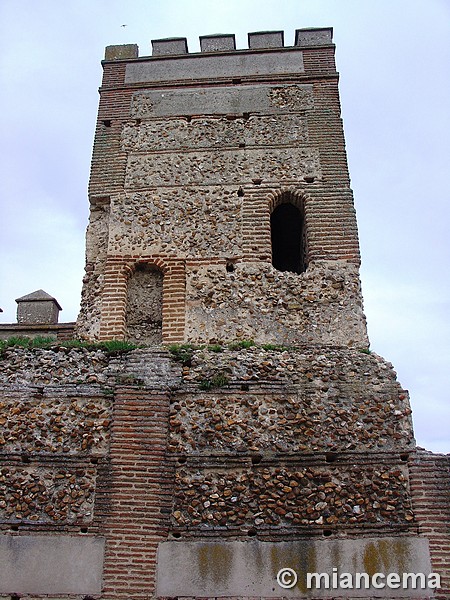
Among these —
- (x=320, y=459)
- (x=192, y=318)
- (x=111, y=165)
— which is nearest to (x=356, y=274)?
(x=192, y=318)

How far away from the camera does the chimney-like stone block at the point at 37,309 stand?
971 cm

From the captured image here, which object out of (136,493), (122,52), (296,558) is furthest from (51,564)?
(122,52)

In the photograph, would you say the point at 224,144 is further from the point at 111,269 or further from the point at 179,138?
the point at 111,269

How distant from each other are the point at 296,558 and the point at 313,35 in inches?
355

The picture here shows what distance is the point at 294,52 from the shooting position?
10594 mm

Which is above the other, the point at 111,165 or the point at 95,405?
the point at 111,165

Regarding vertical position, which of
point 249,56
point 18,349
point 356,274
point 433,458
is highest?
point 249,56

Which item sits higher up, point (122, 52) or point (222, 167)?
point (122, 52)

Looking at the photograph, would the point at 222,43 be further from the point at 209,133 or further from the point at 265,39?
the point at 209,133

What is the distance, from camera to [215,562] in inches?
232

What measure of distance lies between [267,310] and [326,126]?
354 cm

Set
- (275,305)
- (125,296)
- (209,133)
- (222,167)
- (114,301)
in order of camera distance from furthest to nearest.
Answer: (209,133) < (222,167) < (125,296) < (114,301) < (275,305)

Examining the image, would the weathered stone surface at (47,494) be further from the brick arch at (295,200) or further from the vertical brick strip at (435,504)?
the brick arch at (295,200)

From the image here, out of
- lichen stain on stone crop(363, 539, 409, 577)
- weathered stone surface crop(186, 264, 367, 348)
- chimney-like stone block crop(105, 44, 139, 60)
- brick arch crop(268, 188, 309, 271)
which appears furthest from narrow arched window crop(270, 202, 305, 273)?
lichen stain on stone crop(363, 539, 409, 577)
